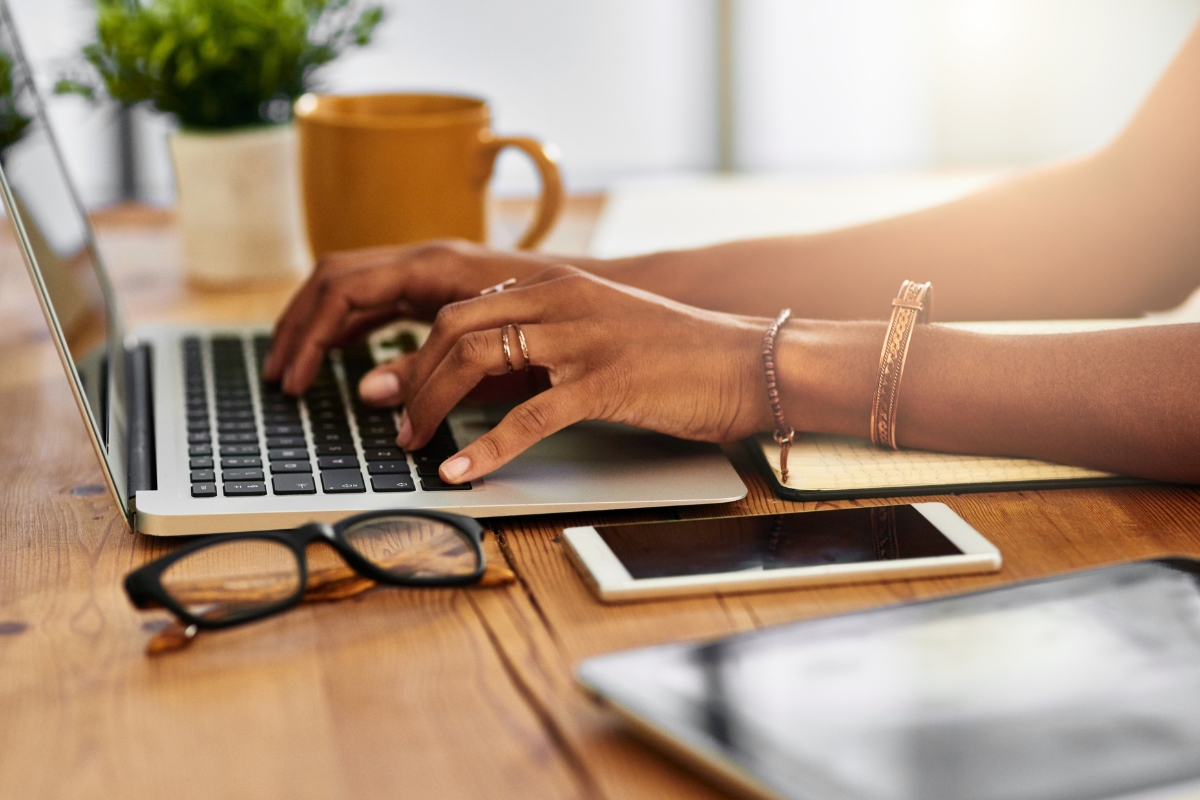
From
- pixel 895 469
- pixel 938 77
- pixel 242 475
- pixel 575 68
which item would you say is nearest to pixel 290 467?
pixel 242 475

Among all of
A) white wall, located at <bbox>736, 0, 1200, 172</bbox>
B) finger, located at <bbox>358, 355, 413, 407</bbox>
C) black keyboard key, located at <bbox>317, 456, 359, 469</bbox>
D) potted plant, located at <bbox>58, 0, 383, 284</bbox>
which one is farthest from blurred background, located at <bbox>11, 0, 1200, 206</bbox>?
black keyboard key, located at <bbox>317, 456, 359, 469</bbox>

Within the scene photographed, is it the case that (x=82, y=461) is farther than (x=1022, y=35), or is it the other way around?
(x=1022, y=35)

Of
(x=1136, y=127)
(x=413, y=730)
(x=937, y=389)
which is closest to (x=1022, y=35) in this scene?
(x=1136, y=127)

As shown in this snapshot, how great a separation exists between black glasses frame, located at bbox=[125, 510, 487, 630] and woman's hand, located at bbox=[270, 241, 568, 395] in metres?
0.31

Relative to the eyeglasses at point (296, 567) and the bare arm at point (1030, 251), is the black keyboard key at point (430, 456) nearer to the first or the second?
the eyeglasses at point (296, 567)

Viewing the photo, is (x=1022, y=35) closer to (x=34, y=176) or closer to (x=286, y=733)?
(x=34, y=176)

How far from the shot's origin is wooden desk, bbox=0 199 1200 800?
1.38 ft

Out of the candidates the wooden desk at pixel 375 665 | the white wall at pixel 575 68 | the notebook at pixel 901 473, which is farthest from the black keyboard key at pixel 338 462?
the white wall at pixel 575 68

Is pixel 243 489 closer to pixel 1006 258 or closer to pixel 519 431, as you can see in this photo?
pixel 519 431

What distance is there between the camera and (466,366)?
0.68 m

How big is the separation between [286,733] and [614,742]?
0.12m

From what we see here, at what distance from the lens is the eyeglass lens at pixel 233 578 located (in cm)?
51

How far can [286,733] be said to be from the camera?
1.45 feet

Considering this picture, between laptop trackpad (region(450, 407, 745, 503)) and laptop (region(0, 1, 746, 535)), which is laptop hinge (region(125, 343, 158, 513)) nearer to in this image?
laptop (region(0, 1, 746, 535))
